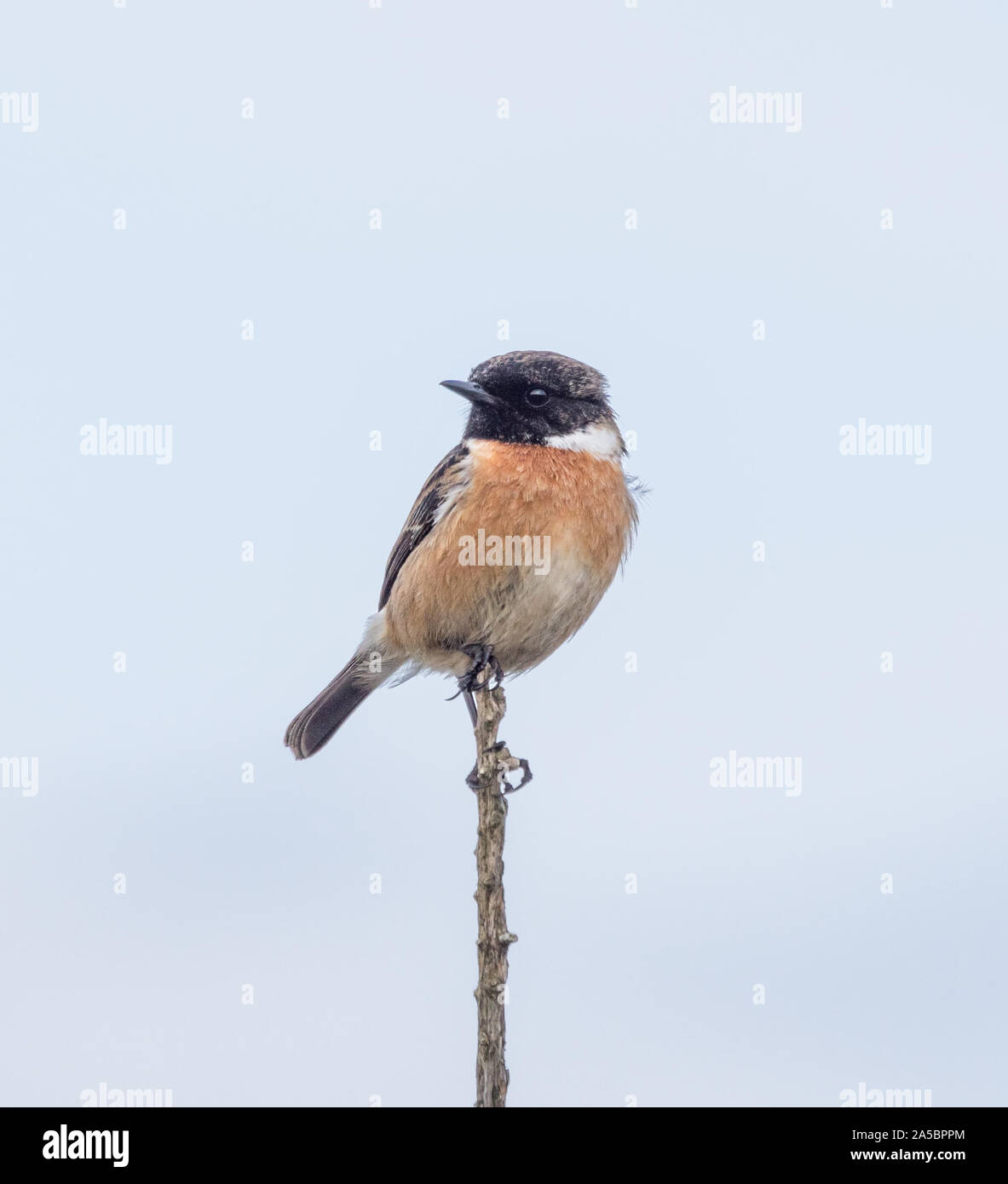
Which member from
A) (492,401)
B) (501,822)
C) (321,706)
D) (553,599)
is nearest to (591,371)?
(492,401)

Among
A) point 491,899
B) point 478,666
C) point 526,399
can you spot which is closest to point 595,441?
point 526,399

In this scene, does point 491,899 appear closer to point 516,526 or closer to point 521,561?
point 521,561

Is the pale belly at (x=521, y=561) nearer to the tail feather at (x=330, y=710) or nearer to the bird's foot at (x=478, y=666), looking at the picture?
the bird's foot at (x=478, y=666)

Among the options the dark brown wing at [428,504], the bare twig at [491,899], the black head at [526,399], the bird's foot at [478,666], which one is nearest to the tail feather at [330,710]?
the dark brown wing at [428,504]

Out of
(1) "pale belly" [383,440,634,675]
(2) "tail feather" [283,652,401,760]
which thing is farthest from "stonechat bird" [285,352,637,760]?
(2) "tail feather" [283,652,401,760]

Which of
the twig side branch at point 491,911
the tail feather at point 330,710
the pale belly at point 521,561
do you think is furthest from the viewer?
the tail feather at point 330,710

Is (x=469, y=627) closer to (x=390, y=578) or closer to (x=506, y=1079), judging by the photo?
(x=390, y=578)
